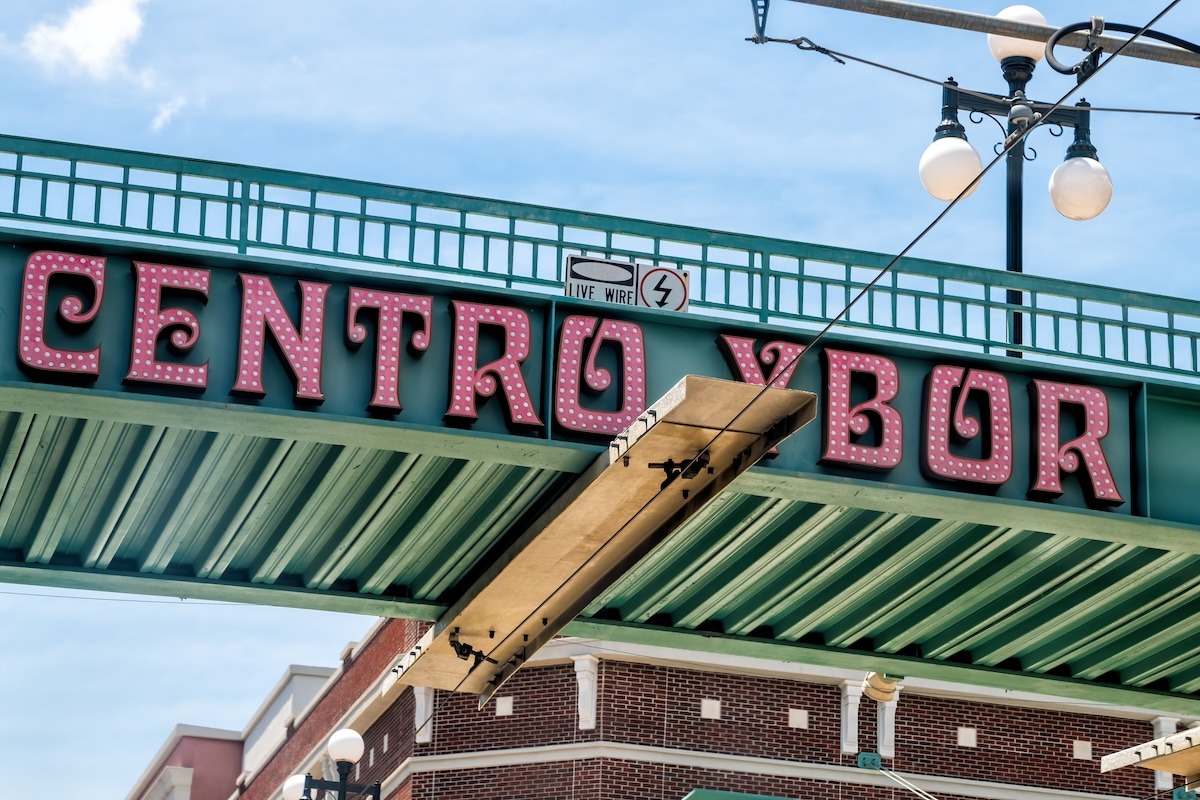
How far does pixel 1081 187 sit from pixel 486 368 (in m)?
8.59

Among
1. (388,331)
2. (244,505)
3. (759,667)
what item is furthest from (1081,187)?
(759,667)

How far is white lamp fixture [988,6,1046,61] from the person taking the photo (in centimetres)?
2175

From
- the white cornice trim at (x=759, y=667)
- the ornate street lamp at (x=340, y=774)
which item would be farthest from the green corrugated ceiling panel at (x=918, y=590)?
the white cornice trim at (x=759, y=667)

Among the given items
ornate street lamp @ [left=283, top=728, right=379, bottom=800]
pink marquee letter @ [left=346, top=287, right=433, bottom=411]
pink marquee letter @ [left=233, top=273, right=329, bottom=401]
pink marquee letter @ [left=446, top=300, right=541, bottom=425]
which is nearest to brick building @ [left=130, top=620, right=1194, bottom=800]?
ornate street lamp @ [left=283, top=728, right=379, bottom=800]

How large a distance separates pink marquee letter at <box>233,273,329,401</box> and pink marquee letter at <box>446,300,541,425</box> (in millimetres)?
1046

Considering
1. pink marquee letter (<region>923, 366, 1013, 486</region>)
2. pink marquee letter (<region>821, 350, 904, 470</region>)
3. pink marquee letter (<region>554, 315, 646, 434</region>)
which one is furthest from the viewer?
pink marquee letter (<region>923, 366, 1013, 486</region>)

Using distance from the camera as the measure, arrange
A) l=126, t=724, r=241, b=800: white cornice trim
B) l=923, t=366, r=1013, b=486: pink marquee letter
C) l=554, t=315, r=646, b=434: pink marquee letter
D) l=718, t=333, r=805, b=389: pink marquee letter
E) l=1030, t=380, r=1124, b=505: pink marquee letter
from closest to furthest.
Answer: l=554, t=315, r=646, b=434: pink marquee letter < l=718, t=333, r=805, b=389: pink marquee letter < l=923, t=366, r=1013, b=486: pink marquee letter < l=1030, t=380, r=1124, b=505: pink marquee letter < l=126, t=724, r=241, b=800: white cornice trim

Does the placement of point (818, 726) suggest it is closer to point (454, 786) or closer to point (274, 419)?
point (454, 786)

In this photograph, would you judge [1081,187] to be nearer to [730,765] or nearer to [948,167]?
[948,167]

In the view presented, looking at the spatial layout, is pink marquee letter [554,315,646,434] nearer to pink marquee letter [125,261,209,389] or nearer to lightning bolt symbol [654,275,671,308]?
lightning bolt symbol [654,275,671,308]

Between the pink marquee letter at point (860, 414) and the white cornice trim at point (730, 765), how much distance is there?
63.6 ft

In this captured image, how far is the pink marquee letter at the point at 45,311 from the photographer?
1520 cm

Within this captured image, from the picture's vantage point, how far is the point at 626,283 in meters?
16.8

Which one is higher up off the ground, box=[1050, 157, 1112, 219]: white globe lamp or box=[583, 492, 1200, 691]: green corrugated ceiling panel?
box=[1050, 157, 1112, 219]: white globe lamp
